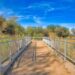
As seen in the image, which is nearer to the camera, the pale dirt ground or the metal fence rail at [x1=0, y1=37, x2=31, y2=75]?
the metal fence rail at [x1=0, y1=37, x2=31, y2=75]

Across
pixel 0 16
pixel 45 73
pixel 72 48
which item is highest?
pixel 0 16

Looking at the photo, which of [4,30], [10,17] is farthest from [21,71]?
[10,17]

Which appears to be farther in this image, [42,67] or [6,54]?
[42,67]

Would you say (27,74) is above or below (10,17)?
below

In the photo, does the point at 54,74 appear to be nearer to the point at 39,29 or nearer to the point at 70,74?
the point at 70,74

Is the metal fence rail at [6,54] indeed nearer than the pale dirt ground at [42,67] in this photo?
Yes

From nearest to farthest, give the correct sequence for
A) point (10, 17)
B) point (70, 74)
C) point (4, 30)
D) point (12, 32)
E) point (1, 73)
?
point (1, 73) < point (70, 74) < point (4, 30) < point (12, 32) < point (10, 17)

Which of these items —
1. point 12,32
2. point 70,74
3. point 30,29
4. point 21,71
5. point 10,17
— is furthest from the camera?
point 30,29

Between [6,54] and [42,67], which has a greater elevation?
[6,54]

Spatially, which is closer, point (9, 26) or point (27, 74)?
point (27, 74)

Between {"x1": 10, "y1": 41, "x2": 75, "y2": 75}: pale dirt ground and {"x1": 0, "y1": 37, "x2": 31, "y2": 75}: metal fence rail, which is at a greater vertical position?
{"x1": 0, "y1": 37, "x2": 31, "y2": 75}: metal fence rail

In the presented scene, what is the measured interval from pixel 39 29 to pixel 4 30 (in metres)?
67.2

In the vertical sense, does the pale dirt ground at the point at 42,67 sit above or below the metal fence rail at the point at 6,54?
below

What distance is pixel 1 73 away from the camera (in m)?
8.28
